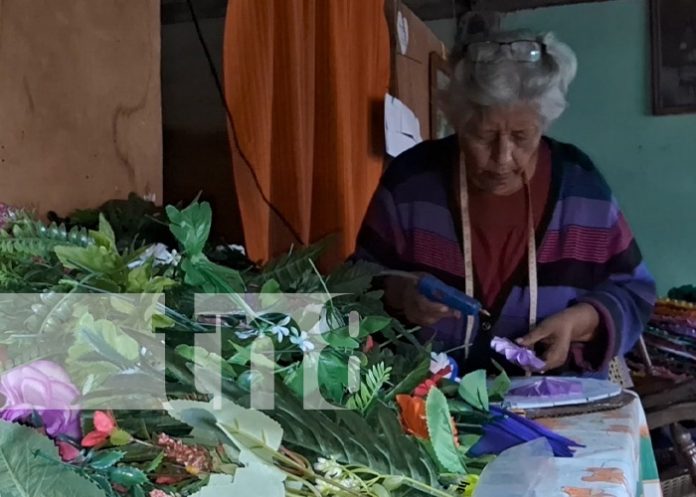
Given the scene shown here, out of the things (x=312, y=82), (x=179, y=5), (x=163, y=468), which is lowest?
(x=163, y=468)

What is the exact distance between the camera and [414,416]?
628 mm

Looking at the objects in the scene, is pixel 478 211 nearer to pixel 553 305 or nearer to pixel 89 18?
pixel 553 305

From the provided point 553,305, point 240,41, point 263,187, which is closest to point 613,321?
point 553,305

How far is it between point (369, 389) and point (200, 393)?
16cm

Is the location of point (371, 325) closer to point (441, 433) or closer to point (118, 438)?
point (441, 433)

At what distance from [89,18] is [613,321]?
900 mm

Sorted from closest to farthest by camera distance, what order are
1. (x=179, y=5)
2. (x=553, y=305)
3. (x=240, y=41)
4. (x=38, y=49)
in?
(x=38, y=49), (x=553, y=305), (x=240, y=41), (x=179, y=5)

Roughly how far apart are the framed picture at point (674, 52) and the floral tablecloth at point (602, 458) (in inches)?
78.4

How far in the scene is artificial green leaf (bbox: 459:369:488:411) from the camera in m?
0.73

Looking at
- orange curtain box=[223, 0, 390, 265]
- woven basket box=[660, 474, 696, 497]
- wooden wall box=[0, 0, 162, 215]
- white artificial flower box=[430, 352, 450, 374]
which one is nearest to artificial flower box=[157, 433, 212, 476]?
white artificial flower box=[430, 352, 450, 374]

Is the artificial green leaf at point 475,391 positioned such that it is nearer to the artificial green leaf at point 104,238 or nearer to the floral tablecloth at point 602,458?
the floral tablecloth at point 602,458

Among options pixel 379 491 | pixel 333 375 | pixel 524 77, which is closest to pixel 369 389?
pixel 333 375

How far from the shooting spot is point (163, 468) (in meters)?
0.50

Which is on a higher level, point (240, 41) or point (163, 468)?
point (240, 41)
